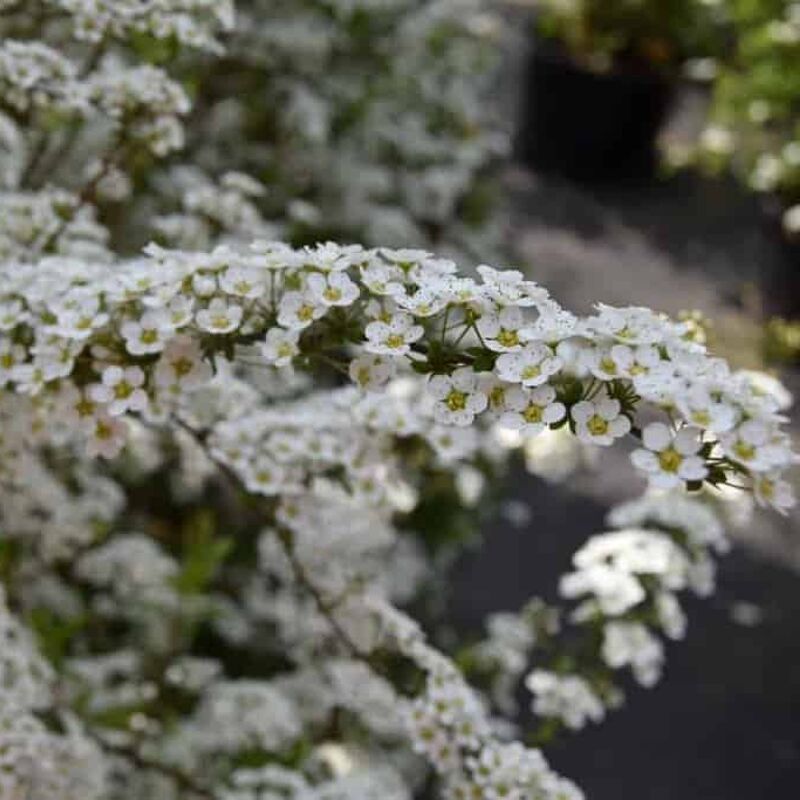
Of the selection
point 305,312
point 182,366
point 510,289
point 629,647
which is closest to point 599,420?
point 510,289

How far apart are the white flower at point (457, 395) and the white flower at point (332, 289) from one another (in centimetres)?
8

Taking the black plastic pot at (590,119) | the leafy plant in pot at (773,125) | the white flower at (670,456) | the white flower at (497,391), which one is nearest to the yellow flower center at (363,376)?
the white flower at (497,391)

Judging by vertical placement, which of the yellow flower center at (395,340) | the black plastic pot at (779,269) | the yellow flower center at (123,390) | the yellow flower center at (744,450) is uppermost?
the black plastic pot at (779,269)

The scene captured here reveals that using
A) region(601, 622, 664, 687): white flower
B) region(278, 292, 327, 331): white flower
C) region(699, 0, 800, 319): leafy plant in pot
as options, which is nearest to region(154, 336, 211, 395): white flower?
region(278, 292, 327, 331): white flower

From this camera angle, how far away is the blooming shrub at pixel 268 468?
0.94 m

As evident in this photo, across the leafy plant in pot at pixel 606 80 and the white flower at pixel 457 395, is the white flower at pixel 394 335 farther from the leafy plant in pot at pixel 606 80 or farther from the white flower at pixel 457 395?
the leafy plant in pot at pixel 606 80

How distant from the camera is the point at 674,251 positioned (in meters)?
4.02

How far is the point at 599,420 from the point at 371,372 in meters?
0.18

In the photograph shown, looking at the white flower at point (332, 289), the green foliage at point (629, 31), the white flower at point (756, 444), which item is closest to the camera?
the white flower at point (756, 444)

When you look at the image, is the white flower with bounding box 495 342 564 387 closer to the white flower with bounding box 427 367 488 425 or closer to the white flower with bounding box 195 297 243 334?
the white flower with bounding box 427 367 488 425

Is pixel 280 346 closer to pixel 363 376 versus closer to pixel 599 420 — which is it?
pixel 363 376

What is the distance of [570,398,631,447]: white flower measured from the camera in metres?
0.92

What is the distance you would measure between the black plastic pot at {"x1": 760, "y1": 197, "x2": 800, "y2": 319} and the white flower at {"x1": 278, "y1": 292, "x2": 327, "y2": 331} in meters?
2.61

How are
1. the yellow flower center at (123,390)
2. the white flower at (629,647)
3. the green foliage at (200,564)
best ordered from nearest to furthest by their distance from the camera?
the yellow flower center at (123,390), the white flower at (629,647), the green foliage at (200,564)
